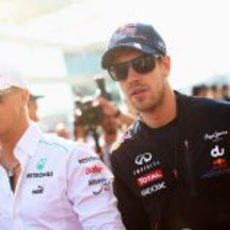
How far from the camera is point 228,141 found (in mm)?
1675

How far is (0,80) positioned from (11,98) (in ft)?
0.23

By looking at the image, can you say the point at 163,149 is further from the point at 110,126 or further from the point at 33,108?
the point at 110,126

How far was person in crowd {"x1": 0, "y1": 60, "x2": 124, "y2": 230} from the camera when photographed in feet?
5.03

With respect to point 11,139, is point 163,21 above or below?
below

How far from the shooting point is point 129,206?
1.76 meters

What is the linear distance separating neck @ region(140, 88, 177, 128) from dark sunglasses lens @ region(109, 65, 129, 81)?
148mm

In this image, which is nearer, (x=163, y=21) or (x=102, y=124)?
(x=102, y=124)

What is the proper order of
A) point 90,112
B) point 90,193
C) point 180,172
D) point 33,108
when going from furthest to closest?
point 90,112 < point 33,108 < point 180,172 < point 90,193

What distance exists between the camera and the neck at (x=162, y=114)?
5.68 ft

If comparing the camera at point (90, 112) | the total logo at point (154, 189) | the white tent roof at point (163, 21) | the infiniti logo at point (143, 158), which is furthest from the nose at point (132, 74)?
the white tent roof at point (163, 21)

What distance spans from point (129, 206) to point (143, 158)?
0.58ft

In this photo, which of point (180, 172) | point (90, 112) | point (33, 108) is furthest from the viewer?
point (90, 112)

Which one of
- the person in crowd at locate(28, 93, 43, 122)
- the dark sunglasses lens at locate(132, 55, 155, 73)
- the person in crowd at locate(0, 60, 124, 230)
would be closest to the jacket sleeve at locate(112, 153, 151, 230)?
the person in crowd at locate(0, 60, 124, 230)

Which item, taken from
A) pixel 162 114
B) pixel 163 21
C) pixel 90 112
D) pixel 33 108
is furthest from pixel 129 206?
pixel 163 21
